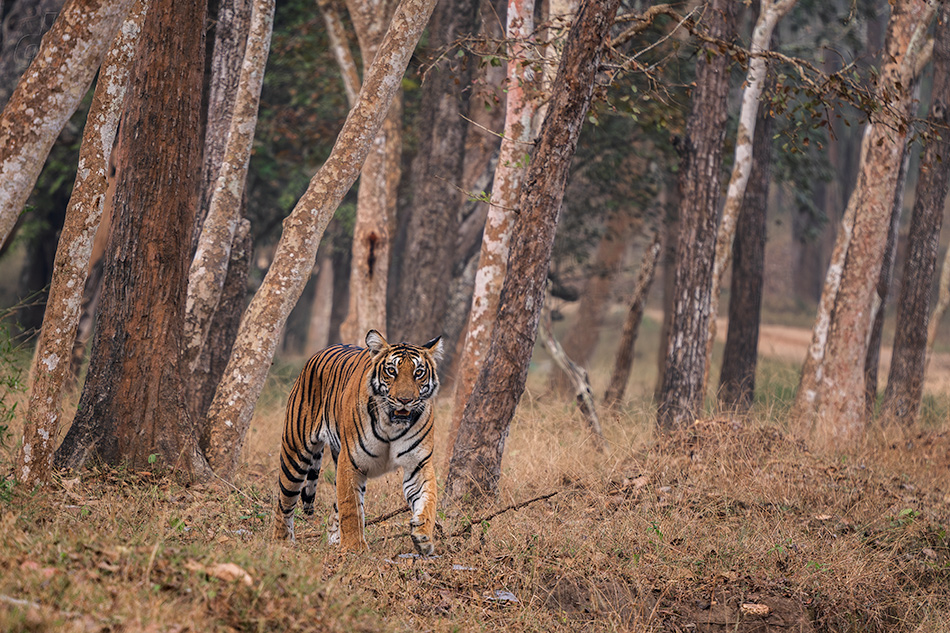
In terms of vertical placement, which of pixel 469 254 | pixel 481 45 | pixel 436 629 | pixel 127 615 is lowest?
pixel 436 629

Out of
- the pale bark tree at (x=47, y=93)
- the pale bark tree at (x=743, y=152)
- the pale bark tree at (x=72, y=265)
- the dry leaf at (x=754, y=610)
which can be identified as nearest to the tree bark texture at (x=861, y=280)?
the pale bark tree at (x=743, y=152)

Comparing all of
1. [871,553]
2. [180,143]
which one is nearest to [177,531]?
[180,143]

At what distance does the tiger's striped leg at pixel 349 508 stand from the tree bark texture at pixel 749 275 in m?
8.62

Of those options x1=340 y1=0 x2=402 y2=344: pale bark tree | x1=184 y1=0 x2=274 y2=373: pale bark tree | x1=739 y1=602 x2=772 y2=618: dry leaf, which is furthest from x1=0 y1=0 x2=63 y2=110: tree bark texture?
x1=739 y1=602 x2=772 y2=618: dry leaf

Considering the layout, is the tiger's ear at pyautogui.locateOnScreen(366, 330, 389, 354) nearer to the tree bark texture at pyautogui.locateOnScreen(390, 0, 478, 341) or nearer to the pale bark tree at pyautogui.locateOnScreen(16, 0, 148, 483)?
the pale bark tree at pyautogui.locateOnScreen(16, 0, 148, 483)

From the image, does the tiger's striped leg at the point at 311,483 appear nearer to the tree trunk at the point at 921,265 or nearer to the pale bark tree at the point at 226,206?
the pale bark tree at the point at 226,206

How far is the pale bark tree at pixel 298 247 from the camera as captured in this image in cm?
728

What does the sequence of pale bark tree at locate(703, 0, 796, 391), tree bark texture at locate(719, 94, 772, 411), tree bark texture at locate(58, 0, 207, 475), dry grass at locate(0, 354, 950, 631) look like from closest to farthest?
dry grass at locate(0, 354, 950, 631), tree bark texture at locate(58, 0, 207, 475), pale bark tree at locate(703, 0, 796, 391), tree bark texture at locate(719, 94, 772, 411)

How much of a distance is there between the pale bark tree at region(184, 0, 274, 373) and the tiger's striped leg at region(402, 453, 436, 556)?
3.19 meters

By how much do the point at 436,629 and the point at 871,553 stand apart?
11.4 ft

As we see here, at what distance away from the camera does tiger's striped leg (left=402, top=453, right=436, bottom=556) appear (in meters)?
5.16

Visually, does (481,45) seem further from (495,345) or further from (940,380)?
(940,380)

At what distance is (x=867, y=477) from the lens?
7879 mm

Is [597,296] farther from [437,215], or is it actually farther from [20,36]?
[20,36]
